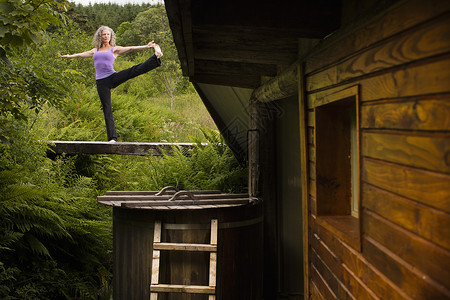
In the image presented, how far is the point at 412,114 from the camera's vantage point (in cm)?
158

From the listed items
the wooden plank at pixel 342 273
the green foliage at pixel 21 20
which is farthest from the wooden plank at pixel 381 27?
the green foliage at pixel 21 20

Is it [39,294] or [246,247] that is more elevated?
[246,247]

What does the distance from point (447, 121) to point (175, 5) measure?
1.66m

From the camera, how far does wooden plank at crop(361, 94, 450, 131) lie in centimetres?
137

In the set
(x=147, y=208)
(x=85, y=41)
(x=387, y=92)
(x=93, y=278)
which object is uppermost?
(x=85, y=41)

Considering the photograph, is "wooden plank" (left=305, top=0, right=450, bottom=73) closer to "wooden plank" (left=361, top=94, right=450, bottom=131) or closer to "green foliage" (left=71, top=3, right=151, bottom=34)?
"wooden plank" (left=361, top=94, right=450, bottom=131)

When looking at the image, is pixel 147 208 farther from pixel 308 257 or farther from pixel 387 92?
pixel 387 92

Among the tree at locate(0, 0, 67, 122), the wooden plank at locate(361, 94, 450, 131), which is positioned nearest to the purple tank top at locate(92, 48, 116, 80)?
the tree at locate(0, 0, 67, 122)

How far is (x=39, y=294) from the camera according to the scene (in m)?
5.39

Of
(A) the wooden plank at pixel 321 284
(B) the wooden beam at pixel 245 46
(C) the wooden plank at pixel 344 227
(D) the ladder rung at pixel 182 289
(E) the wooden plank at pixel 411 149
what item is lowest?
(D) the ladder rung at pixel 182 289

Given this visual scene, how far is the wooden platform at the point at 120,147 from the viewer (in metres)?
8.05

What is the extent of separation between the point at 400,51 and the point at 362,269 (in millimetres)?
999

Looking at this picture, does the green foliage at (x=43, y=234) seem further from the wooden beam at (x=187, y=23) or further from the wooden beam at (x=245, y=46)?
the wooden beam at (x=245, y=46)

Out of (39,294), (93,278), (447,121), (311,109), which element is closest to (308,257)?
(311,109)
